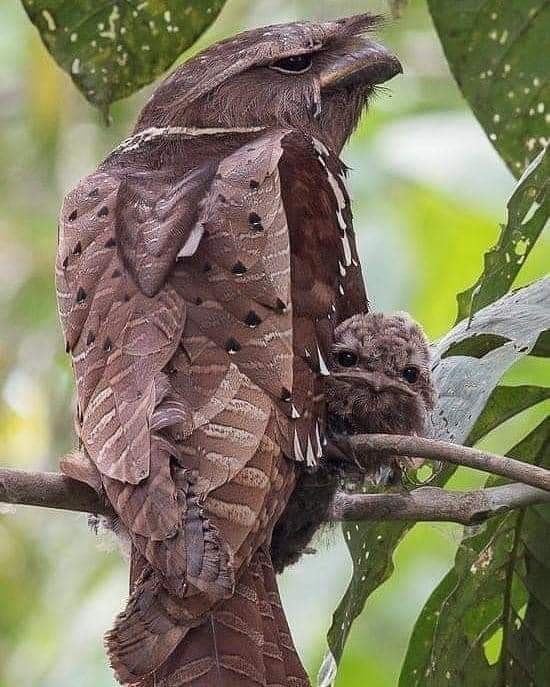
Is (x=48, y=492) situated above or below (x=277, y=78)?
below

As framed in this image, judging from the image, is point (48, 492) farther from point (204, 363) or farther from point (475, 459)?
point (475, 459)

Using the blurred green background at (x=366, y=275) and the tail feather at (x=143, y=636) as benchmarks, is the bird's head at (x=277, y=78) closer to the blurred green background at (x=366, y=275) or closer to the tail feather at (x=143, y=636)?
the blurred green background at (x=366, y=275)

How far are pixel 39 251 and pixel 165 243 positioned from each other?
2.79 metres

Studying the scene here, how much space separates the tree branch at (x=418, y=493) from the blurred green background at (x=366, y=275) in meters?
1.31

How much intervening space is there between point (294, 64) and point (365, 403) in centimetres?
91

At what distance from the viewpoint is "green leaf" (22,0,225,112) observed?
2482 millimetres

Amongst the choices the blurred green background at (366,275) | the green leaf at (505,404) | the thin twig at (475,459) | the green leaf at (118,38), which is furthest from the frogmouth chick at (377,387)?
the blurred green background at (366,275)

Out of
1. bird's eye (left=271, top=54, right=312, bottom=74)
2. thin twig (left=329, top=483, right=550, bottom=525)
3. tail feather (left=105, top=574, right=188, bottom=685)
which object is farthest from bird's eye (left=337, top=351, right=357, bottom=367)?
bird's eye (left=271, top=54, right=312, bottom=74)

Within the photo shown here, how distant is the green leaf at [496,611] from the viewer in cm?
231

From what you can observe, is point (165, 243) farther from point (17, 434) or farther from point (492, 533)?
point (17, 434)

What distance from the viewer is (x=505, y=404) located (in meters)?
2.34

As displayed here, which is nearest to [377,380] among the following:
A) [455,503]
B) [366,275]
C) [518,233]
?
[518,233]

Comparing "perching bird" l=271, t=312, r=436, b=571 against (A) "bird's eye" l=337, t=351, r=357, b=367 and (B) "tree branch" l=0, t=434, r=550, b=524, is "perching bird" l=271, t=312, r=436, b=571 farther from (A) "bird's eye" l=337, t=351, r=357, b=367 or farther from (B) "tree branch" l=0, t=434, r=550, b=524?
(B) "tree branch" l=0, t=434, r=550, b=524

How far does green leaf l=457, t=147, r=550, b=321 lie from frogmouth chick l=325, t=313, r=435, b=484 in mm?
231
